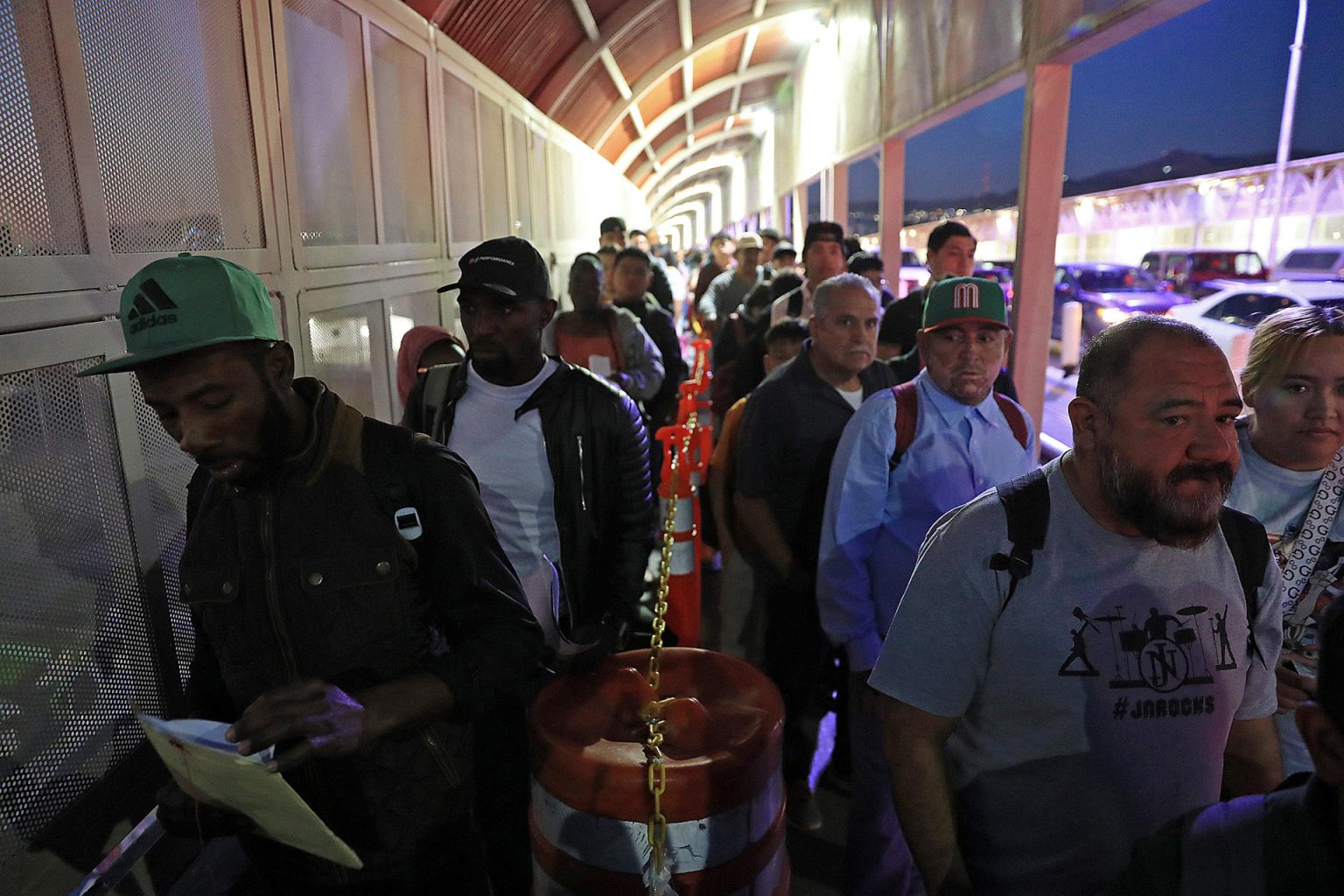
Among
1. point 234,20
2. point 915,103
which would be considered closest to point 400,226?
point 234,20

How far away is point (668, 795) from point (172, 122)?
250 cm

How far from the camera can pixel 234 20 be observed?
9.72ft

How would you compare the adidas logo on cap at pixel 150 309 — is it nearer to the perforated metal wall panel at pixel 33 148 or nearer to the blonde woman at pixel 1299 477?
the perforated metal wall panel at pixel 33 148

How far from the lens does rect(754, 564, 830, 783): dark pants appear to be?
141 inches

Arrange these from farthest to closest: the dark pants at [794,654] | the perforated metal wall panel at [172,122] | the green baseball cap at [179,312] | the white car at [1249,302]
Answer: the white car at [1249,302]
the dark pants at [794,654]
the perforated metal wall panel at [172,122]
the green baseball cap at [179,312]

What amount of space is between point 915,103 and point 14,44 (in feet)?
30.4

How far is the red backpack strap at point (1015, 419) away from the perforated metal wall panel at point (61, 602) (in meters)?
2.91

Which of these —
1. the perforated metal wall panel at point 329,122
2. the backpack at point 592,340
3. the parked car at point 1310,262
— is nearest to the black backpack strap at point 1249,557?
the perforated metal wall panel at point 329,122

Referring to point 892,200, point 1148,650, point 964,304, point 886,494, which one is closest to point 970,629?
point 1148,650

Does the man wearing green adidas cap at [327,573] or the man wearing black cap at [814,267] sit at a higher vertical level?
the man wearing black cap at [814,267]

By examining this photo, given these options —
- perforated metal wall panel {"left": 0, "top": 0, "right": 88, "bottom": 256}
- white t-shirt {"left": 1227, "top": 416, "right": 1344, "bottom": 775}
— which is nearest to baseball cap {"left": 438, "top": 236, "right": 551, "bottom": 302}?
perforated metal wall panel {"left": 0, "top": 0, "right": 88, "bottom": 256}

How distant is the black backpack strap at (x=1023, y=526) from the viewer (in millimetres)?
1695

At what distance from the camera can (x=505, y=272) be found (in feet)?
9.52

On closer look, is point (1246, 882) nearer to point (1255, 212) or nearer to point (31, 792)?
point (31, 792)
